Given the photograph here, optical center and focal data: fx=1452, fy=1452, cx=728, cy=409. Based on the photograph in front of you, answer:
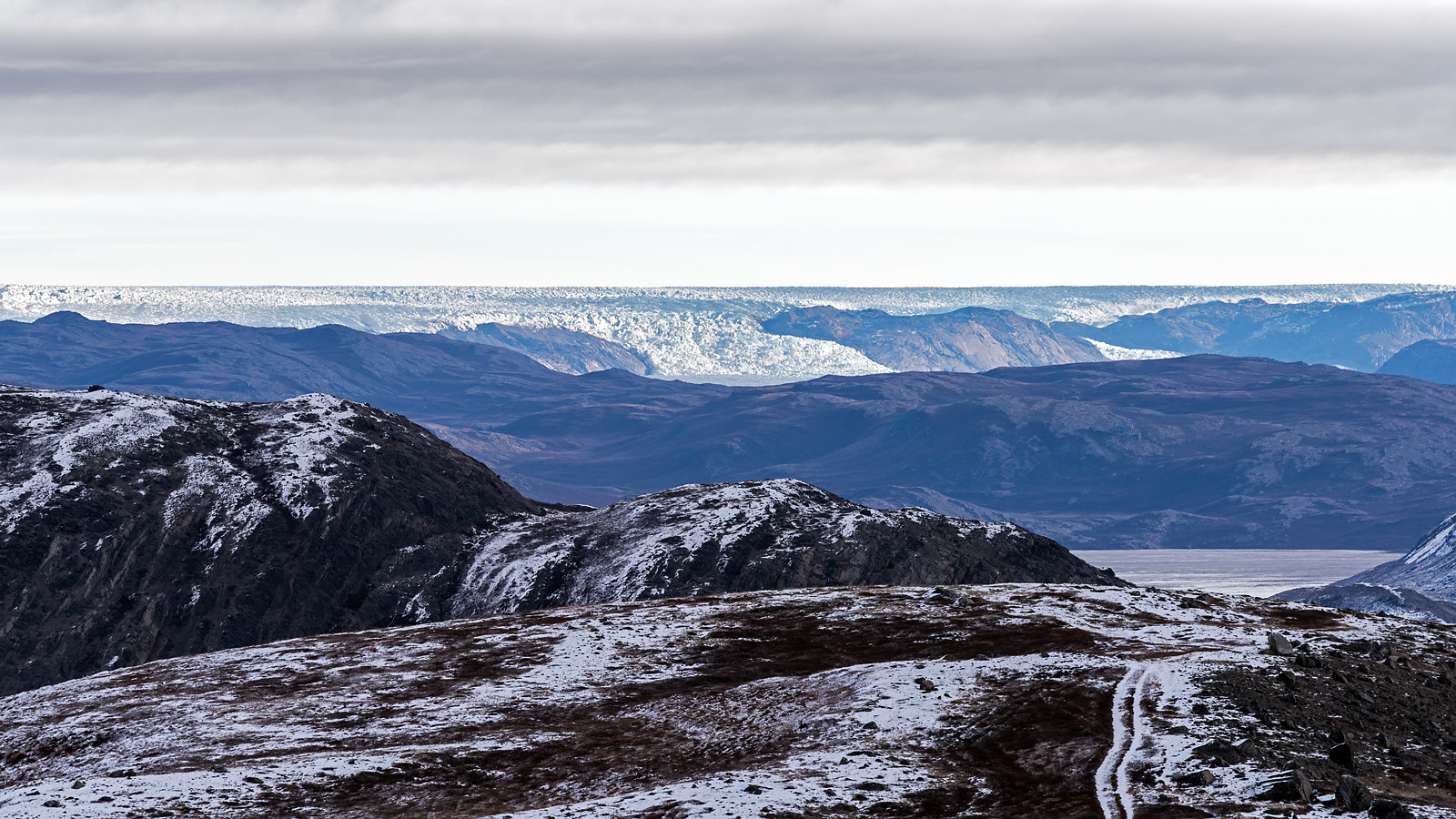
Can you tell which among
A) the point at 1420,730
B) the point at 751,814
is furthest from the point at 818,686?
the point at 1420,730

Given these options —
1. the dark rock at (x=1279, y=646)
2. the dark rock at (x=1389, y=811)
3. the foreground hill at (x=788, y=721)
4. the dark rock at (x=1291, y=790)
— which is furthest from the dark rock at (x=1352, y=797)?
the dark rock at (x=1279, y=646)

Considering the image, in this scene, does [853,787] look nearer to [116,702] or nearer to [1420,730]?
[1420,730]

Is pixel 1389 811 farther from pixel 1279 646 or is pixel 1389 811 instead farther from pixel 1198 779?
pixel 1279 646

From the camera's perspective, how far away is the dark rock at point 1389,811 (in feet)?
172

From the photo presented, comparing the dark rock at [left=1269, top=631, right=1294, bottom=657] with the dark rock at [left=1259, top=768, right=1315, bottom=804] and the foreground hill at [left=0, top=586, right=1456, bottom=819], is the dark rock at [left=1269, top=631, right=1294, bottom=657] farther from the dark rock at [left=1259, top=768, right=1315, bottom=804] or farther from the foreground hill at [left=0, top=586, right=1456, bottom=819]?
the dark rock at [left=1259, top=768, right=1315, bottom=804]

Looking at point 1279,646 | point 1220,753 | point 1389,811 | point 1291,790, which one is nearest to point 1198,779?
point 1220,753

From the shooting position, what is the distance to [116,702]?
303 feet

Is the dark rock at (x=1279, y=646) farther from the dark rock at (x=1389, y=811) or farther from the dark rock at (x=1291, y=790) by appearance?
the dark rock at (x=1389, y=811)

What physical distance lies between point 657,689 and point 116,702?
1371 inches

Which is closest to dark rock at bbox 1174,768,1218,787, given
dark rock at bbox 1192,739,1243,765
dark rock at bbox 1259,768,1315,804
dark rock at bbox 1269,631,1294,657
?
dark rock at bbox 1192,739,1243,765

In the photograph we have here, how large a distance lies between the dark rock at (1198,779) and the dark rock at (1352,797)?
214 inches

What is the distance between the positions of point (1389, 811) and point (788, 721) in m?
31.8

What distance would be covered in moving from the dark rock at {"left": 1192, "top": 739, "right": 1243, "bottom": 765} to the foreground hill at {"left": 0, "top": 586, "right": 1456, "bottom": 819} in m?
0.16

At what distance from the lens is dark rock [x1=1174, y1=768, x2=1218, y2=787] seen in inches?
2297
